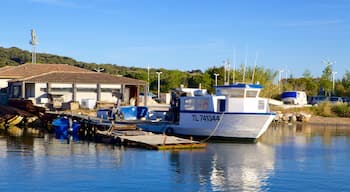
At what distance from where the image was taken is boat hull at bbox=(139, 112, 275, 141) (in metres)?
35.6

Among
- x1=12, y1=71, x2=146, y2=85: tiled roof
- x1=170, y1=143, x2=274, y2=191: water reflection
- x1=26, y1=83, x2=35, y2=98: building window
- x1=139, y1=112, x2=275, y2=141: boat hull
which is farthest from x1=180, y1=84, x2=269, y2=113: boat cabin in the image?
x1=26, y1=83, x2=35, y2=98: building window

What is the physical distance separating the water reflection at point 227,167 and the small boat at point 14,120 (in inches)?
799

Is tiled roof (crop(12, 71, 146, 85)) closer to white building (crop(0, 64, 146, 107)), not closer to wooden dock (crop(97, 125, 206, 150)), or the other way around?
white building (crop(0, 64, 146, 107))

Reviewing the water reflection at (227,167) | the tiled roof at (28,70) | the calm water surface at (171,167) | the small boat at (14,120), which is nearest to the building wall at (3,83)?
the tiled roof at (28,70)

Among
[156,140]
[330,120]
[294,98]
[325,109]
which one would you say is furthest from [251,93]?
[294,98]

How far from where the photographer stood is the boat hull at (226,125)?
3556cm

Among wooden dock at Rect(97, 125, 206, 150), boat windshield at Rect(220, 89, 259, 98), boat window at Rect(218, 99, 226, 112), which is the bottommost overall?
wooden dock at Rect(97, 125, 206, 150)

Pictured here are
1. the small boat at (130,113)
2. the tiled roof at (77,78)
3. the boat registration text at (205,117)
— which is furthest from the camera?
the tiled roof at (77,78)

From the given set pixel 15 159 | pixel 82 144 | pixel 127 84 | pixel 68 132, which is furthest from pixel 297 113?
pixel 15 159

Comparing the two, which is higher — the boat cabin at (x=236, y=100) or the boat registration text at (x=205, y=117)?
the boat cabin at (x=236, y=100)

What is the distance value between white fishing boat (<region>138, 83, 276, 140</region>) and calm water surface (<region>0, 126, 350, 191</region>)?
4.21ft

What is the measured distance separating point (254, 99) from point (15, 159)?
15.5 metres

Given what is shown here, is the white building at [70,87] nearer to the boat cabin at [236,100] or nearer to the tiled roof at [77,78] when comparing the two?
the tiled roof at [77,78]

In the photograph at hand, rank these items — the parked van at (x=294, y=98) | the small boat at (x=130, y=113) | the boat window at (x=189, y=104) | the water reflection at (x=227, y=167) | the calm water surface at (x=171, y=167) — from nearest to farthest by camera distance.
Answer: the calm water surface at (x=171, y=167) → the water reflection at (x=227, y=167) → the boat window at (x=189, y=104) → the small boat at (x=130, y=113) → the parked van at (x=294, y=98)
